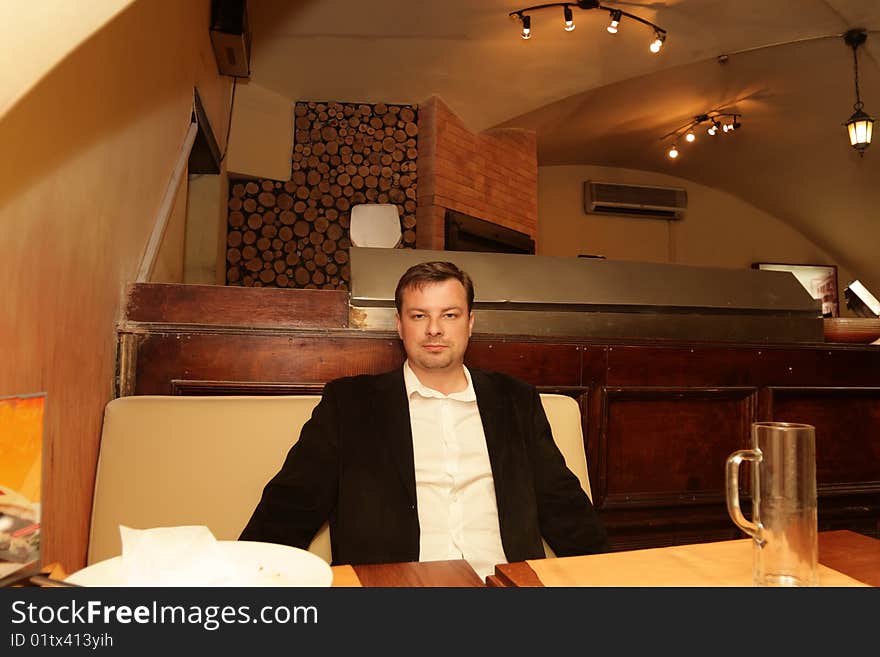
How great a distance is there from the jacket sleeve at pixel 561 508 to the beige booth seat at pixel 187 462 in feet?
1.61

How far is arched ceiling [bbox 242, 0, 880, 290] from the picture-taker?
145 inches

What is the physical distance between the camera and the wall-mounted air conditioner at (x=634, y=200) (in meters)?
6.65

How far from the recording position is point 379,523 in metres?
1.31

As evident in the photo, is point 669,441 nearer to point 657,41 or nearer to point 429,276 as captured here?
point 429,276

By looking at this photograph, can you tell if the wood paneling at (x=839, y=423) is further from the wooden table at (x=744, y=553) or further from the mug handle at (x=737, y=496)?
the mug handle at (x=737, y=496)

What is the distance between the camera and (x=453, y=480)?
1.43 m

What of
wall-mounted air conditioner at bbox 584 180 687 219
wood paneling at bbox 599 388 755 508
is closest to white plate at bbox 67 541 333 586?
wood paneling at bbox 599 388 755 508

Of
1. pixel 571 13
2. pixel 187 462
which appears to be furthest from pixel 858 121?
pixel 187 462

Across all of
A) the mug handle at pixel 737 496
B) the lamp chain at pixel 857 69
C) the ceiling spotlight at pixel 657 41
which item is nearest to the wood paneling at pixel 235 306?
the mug handle at pixel 737 496

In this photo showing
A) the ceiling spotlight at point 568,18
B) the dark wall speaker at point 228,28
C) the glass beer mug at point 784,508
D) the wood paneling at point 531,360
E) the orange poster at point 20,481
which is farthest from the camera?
the ceiling spotlight at point 568,18

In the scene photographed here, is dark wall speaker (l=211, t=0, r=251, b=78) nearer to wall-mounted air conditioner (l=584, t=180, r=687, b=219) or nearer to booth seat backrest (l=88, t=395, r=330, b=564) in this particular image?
booth seat backrest (l=88, t=395, r=330, b=564)
